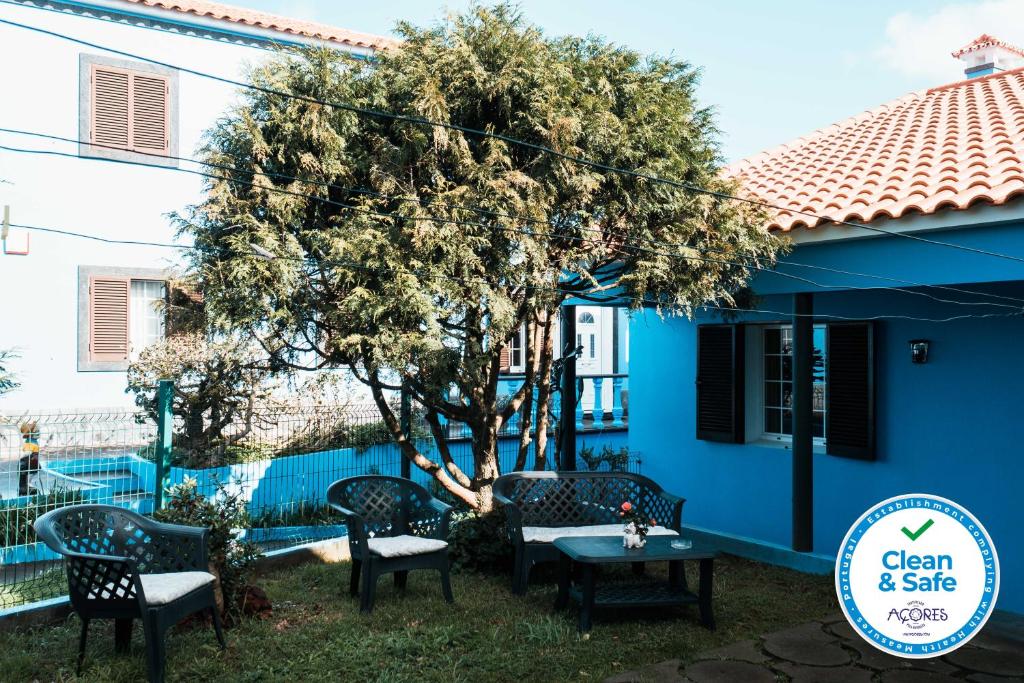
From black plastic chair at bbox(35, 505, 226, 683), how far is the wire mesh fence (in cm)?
83

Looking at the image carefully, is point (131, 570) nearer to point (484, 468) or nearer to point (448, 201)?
point (448, 201)

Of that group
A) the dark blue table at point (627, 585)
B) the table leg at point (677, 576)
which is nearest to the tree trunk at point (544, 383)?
the dark blue table at point (627, 585)

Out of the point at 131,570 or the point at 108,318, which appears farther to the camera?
the point at 108,318

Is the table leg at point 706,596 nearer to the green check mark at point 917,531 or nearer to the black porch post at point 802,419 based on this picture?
the green check mark at point 917,531

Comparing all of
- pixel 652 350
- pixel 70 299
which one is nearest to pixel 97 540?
pixel 652 350

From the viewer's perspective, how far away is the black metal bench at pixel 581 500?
7328 mm

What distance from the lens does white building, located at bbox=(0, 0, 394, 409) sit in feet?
39.0

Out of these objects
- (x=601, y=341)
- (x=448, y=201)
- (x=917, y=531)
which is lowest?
(x=917, y=531)

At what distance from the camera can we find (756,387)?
9375mm

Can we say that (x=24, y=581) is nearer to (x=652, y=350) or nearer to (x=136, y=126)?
(x=652, y=350)

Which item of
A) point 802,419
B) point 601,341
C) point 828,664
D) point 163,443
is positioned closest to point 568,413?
point 802,419

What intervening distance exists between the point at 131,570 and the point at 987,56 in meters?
12.7

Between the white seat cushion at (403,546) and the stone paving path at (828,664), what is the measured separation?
1907 millimetres

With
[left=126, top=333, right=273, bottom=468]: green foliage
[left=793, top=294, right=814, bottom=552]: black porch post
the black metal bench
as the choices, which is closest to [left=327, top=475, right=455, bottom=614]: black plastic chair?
the black metal bench
